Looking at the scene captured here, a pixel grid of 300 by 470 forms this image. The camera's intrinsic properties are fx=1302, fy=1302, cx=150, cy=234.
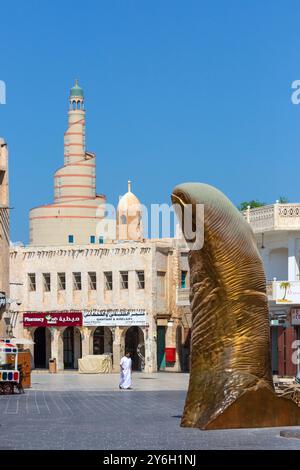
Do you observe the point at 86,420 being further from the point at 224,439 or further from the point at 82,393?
the point at 82,393

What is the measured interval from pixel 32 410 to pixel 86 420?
11.6 ft

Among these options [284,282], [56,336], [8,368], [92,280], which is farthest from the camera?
[92,280]

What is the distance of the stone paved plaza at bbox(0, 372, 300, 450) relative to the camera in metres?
17.2

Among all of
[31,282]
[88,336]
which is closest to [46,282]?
[31,282]

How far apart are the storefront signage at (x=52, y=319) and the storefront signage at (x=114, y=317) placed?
453 millimetres

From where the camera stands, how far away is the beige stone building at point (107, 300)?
2223 inches

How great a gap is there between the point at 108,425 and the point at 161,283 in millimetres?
36436

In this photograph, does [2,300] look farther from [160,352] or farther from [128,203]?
[128,203]

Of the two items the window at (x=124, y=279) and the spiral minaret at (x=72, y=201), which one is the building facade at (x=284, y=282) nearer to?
the window at (x=124, y=279)

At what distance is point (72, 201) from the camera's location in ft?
249

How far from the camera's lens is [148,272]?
185 feet

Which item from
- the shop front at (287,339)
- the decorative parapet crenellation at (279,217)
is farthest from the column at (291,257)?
the shop front at (287,339)

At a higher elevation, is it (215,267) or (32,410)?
(215,267)
